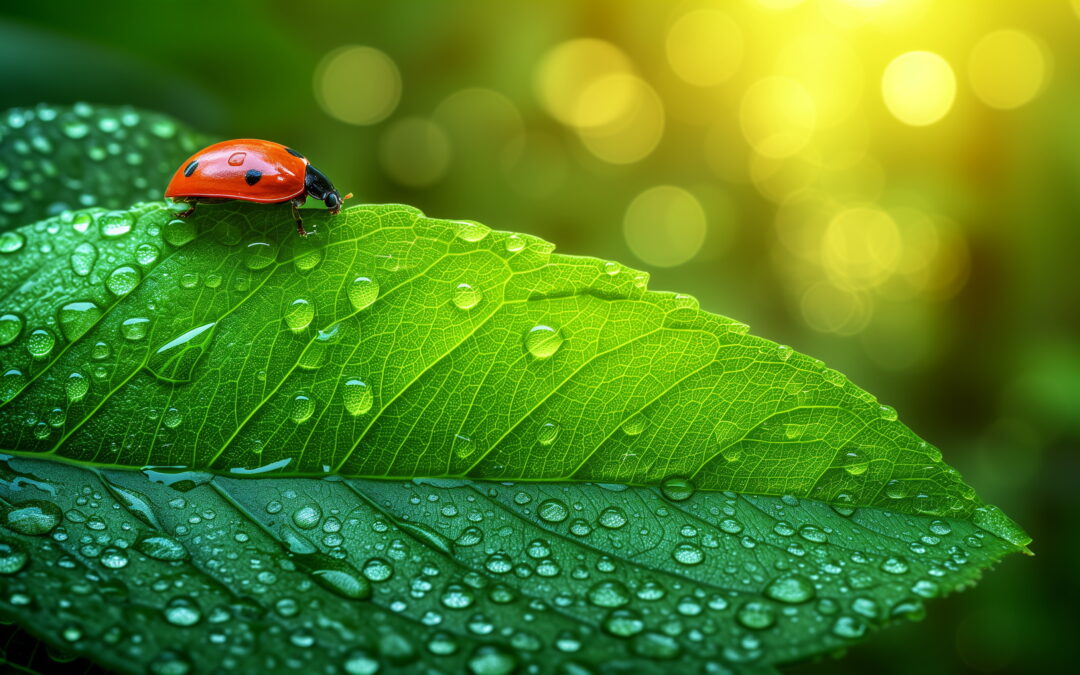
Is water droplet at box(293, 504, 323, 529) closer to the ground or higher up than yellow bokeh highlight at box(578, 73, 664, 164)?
closer to the ground

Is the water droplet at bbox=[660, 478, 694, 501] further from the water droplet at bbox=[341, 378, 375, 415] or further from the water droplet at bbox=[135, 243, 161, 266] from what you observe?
the water droplet at bbox=[135, 243, 161, 266]

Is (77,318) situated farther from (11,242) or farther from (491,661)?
(491,661)

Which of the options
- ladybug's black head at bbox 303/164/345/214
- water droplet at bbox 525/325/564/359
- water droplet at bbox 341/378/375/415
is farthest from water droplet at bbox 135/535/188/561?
ladybug's black head at bbox 303/164/345/214

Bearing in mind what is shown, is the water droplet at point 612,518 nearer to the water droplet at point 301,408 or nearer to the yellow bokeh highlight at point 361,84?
the water droplet at point 301,408

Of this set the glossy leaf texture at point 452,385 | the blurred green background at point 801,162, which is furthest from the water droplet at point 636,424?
the blurred green background at point 801,162

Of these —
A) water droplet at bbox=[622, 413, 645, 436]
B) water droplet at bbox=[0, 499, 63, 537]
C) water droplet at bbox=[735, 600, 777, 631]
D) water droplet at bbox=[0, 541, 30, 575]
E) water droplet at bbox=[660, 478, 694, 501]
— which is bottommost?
water droplet at bbox=[0, 499, 63, 537]

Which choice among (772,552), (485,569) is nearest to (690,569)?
(772,552)

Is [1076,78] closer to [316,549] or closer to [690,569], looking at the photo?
[690,569]

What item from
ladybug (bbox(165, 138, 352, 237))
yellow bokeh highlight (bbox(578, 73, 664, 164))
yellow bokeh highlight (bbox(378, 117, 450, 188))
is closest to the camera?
ladybug (bbox(165, 138, 352, 237))
